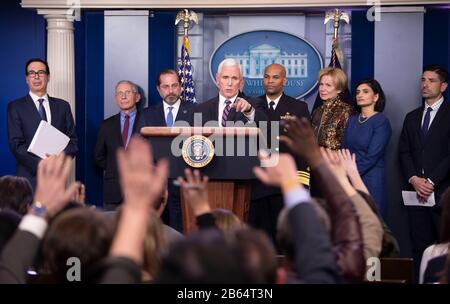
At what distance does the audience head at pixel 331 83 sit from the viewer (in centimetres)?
680

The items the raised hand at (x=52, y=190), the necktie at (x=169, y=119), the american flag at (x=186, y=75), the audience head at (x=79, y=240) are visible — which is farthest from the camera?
A: the american flag at (x=186, y=75)

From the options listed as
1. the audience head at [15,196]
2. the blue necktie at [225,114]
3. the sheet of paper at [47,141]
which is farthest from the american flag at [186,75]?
the audience head at [15,196]

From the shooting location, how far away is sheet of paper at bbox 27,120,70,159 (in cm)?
631

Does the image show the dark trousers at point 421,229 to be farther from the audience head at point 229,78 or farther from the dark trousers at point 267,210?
the audience head at point 229,78

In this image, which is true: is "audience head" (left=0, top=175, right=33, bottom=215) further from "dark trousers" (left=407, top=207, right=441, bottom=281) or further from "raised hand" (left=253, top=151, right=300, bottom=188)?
"dark trousers" (left=407, top=207, right=441, bottom=281)

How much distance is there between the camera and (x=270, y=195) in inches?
240

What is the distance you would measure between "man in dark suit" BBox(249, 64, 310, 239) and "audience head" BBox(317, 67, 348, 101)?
9.8 inches

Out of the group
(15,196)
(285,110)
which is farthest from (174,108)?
(15,196)

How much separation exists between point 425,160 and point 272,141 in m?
1.56

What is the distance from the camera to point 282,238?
2.43 metres

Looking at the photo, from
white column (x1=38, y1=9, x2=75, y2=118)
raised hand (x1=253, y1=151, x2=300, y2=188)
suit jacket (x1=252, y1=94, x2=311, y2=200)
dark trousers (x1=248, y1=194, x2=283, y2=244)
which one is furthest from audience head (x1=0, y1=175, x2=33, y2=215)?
white column (x1=38, y1=9, x2=75, y2=118)

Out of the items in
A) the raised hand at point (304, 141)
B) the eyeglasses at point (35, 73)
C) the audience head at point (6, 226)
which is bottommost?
the audience head at point (6, 226)

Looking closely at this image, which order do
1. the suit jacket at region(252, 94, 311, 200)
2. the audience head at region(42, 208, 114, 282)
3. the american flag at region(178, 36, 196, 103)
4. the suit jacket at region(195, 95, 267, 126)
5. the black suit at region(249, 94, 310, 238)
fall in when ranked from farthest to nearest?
the american flag at region(178, 36, 196, 103), the suit jacket at region(252, 94, 311, 200), the black suit at region(249, 94, 310, 238), the suit jacket at region(195, 95, 267, 126), the audience head at region(42, 208, 114, 282)

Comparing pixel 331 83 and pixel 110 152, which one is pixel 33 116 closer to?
pixel 110 152
